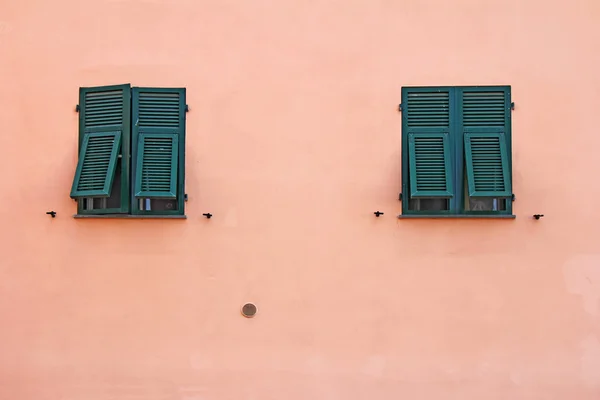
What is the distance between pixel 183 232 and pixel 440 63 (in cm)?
259

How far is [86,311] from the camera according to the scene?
5086mm

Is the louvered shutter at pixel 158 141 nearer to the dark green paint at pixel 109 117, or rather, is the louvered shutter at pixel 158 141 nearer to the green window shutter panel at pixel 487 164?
the dark green paint at pixel 109 117

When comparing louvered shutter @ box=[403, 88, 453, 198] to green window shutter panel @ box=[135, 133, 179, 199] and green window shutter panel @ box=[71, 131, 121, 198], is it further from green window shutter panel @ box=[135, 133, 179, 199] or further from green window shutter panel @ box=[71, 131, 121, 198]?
green window shutter panel @ box=[71, 131, 121, 198]

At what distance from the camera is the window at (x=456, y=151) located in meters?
4.93

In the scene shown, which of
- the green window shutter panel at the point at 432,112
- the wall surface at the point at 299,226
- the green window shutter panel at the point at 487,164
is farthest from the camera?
the green window shutter panel at the point at 432,112

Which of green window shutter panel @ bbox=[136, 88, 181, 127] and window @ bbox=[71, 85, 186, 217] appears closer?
window @ bbox=[71, 85, 186, 217]

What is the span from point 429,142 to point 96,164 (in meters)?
2.76

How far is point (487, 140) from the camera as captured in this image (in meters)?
5.04

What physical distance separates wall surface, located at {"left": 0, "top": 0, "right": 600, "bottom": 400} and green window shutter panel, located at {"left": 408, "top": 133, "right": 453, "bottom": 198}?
0.23m

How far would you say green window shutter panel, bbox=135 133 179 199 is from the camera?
4.95m

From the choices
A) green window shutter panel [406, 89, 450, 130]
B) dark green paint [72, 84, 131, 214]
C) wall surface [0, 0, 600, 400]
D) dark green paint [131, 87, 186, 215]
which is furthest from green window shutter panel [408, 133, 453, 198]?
dark green paint [72, 84, 131, 214]

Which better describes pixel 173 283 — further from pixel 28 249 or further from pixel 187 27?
pixel 187 27

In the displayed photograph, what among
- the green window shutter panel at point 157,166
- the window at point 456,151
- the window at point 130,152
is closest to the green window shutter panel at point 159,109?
the window at point 130,152

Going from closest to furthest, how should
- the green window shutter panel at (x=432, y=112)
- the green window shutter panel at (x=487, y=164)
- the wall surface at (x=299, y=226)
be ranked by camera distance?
the green window shutter panel at (x=487, y=164) < the wall surface at (x=299, y=226) < the green window shutter panel at (x=432, y=112)
